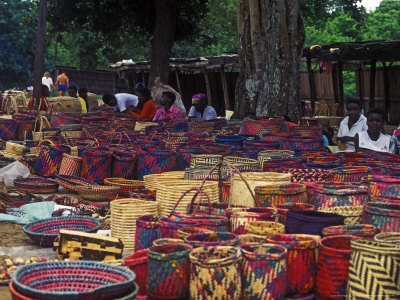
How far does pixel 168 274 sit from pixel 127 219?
1.51 m

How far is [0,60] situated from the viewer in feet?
123

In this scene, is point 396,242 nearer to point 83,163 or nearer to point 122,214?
point 122,214

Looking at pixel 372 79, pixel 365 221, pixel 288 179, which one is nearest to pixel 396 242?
pixel 365 221

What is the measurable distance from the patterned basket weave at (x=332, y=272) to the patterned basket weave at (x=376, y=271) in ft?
0.52

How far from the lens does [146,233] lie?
12.9 ft

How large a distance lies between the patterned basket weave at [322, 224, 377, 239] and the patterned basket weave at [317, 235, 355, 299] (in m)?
0.22

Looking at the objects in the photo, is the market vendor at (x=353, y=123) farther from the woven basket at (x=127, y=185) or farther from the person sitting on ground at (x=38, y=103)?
the person sitting on ground at (x=38, y=103)

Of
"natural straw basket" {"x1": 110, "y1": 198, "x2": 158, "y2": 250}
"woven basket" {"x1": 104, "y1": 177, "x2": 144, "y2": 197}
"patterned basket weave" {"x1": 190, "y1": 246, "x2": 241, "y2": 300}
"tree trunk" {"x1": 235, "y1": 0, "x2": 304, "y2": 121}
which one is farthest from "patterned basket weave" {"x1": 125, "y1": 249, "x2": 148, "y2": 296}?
"tree trunk" {"x1": 235, "y1": 0, "x2": 304, "y2": 121}

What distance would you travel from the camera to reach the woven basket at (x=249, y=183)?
16.3 feet

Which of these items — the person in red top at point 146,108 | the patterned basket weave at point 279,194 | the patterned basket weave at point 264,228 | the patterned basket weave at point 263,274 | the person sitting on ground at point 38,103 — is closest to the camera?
the patterned basket weave at point 263,274

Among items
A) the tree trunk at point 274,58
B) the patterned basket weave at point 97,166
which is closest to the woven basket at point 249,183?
the patterned basket weave at point 97,166

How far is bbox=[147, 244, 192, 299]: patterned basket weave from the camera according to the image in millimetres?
3236

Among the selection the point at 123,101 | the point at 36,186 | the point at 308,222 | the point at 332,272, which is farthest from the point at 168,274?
the point at 123,101

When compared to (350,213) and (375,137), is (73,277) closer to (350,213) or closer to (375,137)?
(350,213)
